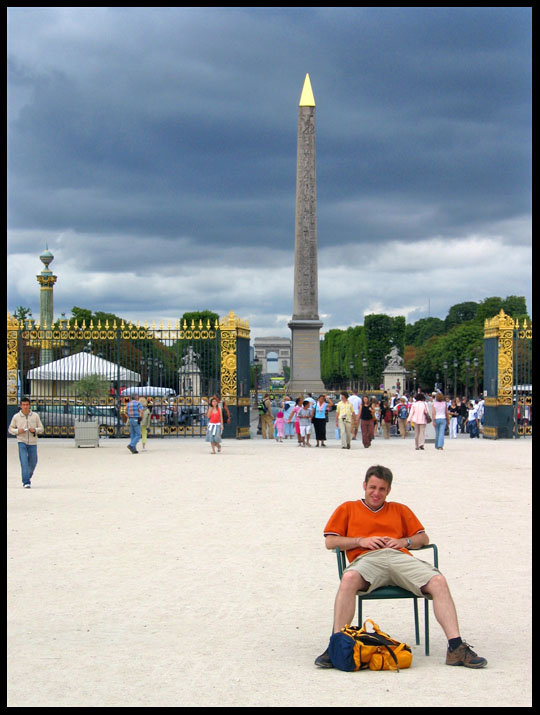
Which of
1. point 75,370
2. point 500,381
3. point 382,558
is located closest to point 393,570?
point 382,558

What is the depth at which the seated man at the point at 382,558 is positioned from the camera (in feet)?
17.6

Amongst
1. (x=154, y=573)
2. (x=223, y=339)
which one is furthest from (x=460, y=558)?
(x=223, y=339)

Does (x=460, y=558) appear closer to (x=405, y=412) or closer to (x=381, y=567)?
(x=381, y=567)

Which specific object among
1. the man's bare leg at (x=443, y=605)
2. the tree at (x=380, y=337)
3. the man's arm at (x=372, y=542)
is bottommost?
the man's bare leg at (x=443, y=605)

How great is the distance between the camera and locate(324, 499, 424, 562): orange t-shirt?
19.0 feet

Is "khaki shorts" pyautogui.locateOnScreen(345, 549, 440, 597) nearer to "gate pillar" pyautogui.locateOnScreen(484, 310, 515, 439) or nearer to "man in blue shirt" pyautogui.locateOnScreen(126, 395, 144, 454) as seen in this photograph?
"man in blue shirt" pyautogui.locateOnScreen(126, 395, 144, 454)

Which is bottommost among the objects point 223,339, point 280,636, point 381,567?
point 280,636

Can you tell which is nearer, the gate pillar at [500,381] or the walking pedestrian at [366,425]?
the walking pedestrian at [366,425]

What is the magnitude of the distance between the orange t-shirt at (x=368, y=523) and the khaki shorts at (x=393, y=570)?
0.47 feet

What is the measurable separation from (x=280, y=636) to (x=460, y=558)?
288 centimetres

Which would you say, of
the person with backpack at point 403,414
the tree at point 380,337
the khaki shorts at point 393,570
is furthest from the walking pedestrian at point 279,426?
the tree at point 380,337

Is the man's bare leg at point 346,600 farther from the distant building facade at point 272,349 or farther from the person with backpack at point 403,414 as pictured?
the distant building facade at point 272,349

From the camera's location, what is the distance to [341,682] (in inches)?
199

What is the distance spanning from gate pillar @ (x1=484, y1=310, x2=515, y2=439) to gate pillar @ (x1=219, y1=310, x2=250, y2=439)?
20.2ft
